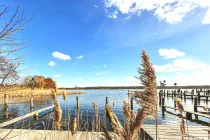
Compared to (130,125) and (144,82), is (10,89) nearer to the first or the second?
(144,82)

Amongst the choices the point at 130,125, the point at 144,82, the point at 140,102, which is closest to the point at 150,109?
the point at 140,102

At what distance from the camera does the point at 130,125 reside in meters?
1.78

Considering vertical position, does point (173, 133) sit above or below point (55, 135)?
below

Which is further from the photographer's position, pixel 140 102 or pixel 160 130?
pixel 160 130

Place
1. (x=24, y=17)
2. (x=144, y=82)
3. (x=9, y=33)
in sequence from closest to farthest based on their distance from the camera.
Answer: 1. (x=144, y=82)
2. (x=9, y=33)
3. (x=24, y=17)

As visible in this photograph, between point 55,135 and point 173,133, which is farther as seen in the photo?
point 173,133

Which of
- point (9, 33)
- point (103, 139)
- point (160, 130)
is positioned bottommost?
point (160, 130)

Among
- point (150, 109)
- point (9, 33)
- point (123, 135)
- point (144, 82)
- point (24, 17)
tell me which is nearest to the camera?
point (123, 135)

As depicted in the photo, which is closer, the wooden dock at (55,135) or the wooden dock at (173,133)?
the wooden dock at (55,135)

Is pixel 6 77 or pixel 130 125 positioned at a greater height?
pixel 6 77

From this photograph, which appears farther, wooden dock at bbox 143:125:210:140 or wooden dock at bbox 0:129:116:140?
wooden dock at bbox 143:125:210:140

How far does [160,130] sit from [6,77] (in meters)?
7.72

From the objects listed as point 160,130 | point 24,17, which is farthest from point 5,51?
point 160,130

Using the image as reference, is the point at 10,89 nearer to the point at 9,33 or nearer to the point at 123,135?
the point at 9,33
